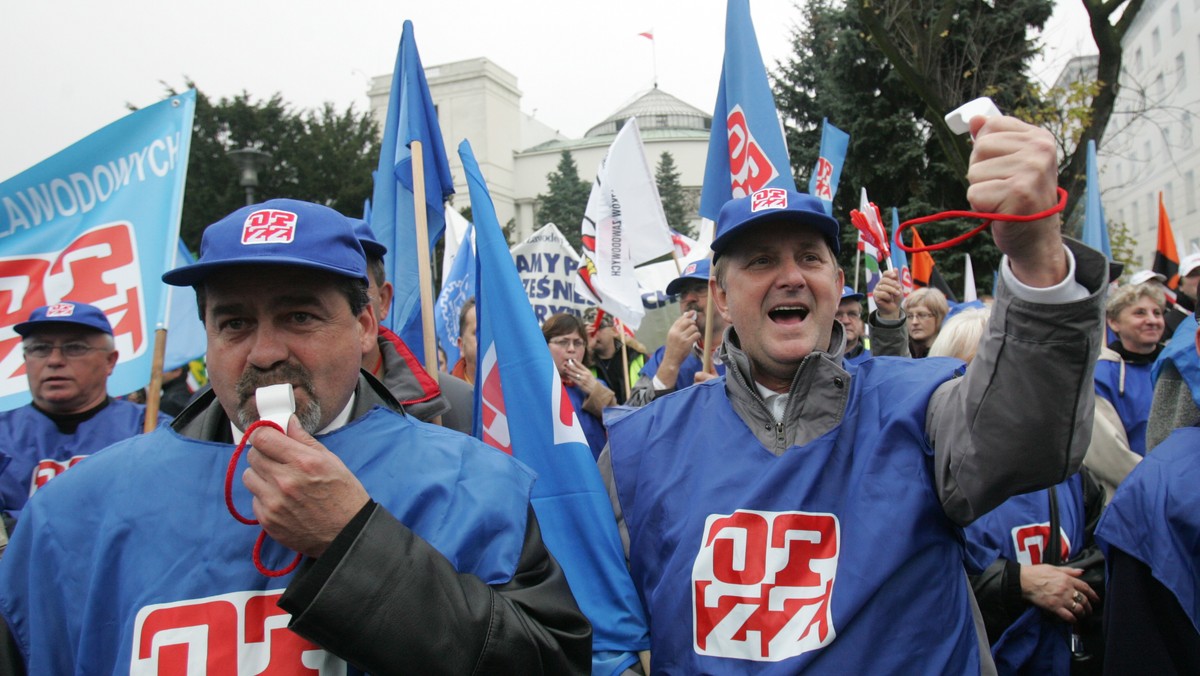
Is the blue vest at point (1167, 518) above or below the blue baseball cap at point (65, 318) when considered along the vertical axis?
below

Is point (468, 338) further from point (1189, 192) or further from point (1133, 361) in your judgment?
point (1189, 192)

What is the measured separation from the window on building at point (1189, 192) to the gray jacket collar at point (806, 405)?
4061 centimetres

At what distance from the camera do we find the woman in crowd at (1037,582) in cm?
297

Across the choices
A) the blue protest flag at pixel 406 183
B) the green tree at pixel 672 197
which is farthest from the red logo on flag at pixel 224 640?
the green tree at pixel 672 197

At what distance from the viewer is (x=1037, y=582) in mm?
2975

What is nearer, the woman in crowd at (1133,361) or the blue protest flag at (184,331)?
the woman in crowd at (1133,361)

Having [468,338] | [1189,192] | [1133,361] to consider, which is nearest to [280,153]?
[468,338]

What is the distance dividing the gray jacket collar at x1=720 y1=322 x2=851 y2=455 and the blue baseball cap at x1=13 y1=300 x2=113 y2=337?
2.85m

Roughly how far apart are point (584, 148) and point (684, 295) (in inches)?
2254

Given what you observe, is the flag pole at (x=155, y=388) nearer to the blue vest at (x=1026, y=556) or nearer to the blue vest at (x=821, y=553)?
the blue vest at (x=821, y=553)

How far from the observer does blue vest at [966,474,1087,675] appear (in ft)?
10.1

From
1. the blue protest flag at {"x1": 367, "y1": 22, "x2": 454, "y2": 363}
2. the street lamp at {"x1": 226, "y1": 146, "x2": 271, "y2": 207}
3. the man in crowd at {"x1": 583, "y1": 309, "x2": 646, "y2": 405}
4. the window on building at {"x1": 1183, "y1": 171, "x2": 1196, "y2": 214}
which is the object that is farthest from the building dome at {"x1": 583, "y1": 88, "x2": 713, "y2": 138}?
the blue protest flag at {"x1": 367, "y1": 22, "x2": 454, "y2": 363}

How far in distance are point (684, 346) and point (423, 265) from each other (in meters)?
1.52

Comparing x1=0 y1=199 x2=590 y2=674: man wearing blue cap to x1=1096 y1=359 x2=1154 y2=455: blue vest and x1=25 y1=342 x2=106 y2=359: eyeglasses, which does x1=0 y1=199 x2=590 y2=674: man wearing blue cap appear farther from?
x1=1096 y1=359 x2=1154 y2=455: blue vest
